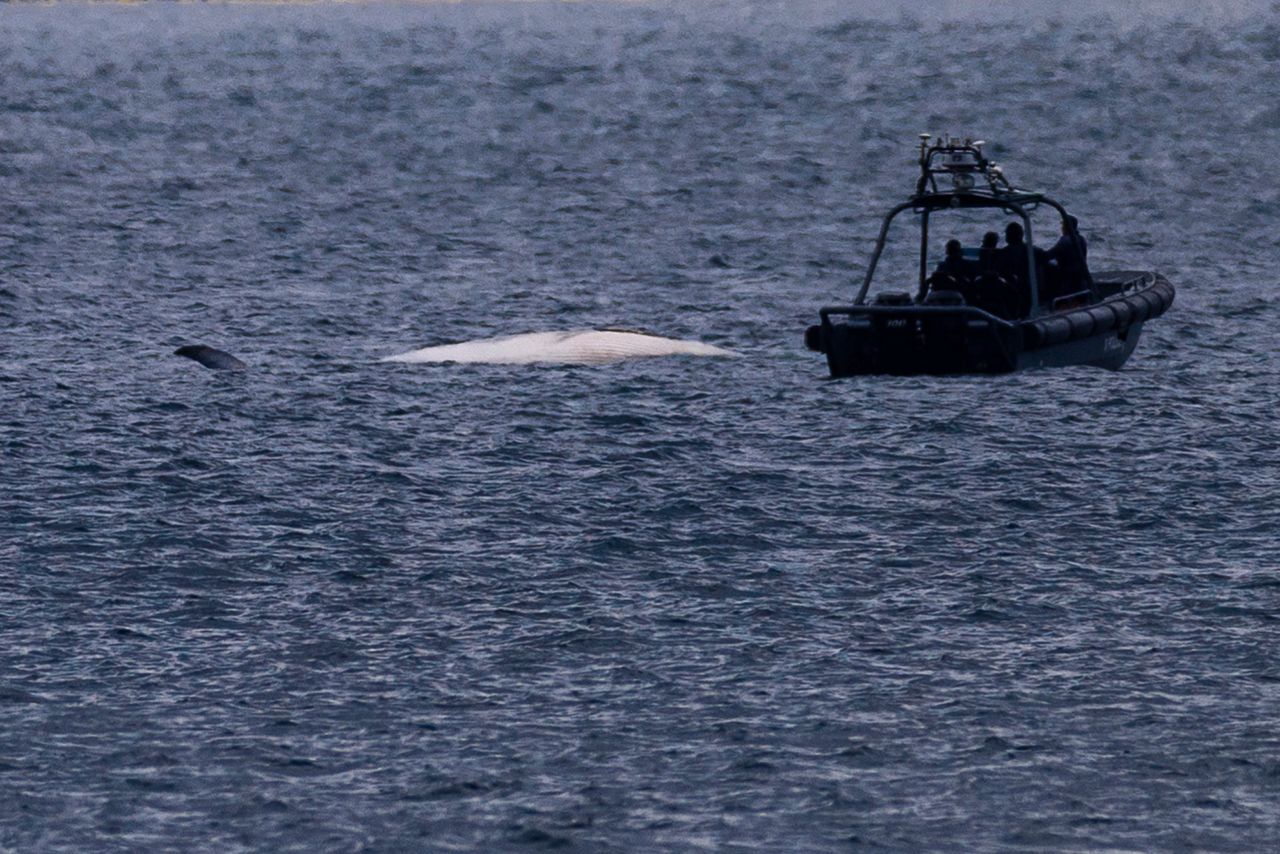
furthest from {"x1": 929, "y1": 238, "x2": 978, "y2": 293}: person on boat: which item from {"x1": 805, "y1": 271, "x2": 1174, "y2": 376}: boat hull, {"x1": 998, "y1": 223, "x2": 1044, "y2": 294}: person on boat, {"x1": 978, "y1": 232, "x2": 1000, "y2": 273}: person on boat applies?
{"x1": 805, "y1": 271, "x2": 1174, "y2": 376}: boat hull

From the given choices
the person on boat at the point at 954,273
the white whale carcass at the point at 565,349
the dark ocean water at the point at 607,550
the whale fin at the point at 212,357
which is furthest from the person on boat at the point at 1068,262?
the whale fin at the point at 212,357

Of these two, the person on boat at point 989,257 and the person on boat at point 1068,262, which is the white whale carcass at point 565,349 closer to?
the person on boat at point 989,257

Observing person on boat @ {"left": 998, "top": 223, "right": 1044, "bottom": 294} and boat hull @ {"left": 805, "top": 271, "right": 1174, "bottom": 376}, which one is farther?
person on boat @ {"left": 998, "top": 223, "right": 1044, "bottom": 294}

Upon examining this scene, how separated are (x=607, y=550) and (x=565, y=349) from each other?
9889mm

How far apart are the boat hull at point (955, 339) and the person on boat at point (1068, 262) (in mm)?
575

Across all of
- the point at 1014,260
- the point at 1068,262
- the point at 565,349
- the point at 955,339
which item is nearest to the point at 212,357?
the point at 565,349

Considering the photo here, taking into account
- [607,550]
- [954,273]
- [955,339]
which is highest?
[954,273]

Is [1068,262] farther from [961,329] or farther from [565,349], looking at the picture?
[565,349]

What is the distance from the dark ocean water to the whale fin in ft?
1.73

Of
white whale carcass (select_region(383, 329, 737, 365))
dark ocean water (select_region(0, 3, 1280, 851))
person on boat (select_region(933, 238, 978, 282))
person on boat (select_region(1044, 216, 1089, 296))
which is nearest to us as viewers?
dark ocean water (select_region(0, 3, 1280, 851))

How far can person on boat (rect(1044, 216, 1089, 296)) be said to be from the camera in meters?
27.9

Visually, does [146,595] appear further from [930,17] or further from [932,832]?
[930,17]

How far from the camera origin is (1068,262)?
28.0 m

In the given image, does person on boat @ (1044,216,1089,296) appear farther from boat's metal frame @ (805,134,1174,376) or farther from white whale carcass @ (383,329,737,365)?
white whale carcass @ (383,329,737,365)
